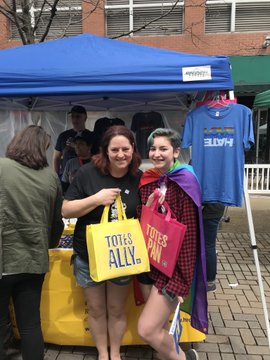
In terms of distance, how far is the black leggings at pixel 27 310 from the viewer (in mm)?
2314

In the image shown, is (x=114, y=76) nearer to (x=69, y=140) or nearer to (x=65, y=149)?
(x=69, y=140)

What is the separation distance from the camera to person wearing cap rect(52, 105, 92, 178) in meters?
4.38

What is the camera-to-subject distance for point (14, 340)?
301cm

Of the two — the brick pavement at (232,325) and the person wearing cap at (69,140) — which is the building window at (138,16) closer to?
the person wearing cap at (69,140)

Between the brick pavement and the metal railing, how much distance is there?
4667mm

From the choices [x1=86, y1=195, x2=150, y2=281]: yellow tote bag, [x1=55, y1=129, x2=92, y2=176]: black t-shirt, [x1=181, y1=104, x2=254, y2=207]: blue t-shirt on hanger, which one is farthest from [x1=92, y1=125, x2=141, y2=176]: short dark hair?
[x1=55, y1=129, x2=92, y2=176]: black t-shirt

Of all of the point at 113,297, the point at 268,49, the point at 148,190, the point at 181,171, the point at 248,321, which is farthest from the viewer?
the point at 268,49

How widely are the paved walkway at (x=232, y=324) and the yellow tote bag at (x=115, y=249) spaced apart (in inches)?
42.3

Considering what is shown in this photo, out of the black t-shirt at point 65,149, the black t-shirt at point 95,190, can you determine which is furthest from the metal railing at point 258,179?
the black t-shirt at point 95,190

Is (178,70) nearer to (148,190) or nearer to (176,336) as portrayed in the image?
(148,190)

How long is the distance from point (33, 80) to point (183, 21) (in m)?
9.36

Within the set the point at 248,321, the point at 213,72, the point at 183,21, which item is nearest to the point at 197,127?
the point at 213,72

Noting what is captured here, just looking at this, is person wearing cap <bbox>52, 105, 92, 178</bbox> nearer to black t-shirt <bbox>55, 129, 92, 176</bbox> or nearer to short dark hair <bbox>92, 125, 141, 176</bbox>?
black t-shirt <bbox>55, 129, 92, 176</bbox>

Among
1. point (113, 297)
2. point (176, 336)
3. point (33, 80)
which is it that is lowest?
point (176, 336)
